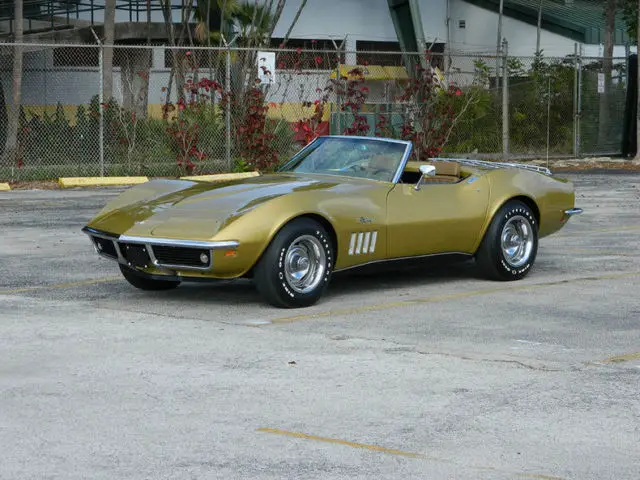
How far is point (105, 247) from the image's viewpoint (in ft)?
31.6

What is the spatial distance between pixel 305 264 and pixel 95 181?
12951 mm

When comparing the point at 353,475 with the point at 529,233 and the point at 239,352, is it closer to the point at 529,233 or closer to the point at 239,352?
the point at 239,352

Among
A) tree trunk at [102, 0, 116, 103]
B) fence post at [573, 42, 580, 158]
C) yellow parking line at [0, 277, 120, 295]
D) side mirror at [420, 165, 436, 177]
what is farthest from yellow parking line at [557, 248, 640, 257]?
tree trunk at [102, 0, 116, 103]

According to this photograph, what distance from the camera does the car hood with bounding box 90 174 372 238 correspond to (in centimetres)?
910

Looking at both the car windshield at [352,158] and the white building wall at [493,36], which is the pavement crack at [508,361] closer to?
the car windshield at [352,158]

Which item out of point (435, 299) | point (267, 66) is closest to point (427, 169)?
point (435, 299)

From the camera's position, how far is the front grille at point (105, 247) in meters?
9.53

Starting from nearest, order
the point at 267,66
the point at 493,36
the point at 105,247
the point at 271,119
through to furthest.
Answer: the point at 105,247
the point at 267,66
the point at 271,119
the point at 493,36

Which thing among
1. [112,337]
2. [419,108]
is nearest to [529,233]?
[112,337]

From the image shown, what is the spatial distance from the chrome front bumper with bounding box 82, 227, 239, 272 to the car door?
1.62 meters

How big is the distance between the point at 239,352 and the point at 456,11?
4179 cm

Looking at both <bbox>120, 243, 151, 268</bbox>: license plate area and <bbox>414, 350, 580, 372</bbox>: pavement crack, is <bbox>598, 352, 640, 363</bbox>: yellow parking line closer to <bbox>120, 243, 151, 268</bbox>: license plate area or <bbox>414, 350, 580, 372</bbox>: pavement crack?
<bbox>414, 350, 580, 372</bbox>: pavement crack

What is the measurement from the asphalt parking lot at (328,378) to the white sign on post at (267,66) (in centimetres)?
1249

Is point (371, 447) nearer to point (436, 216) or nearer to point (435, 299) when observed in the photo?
point (435, 299)
